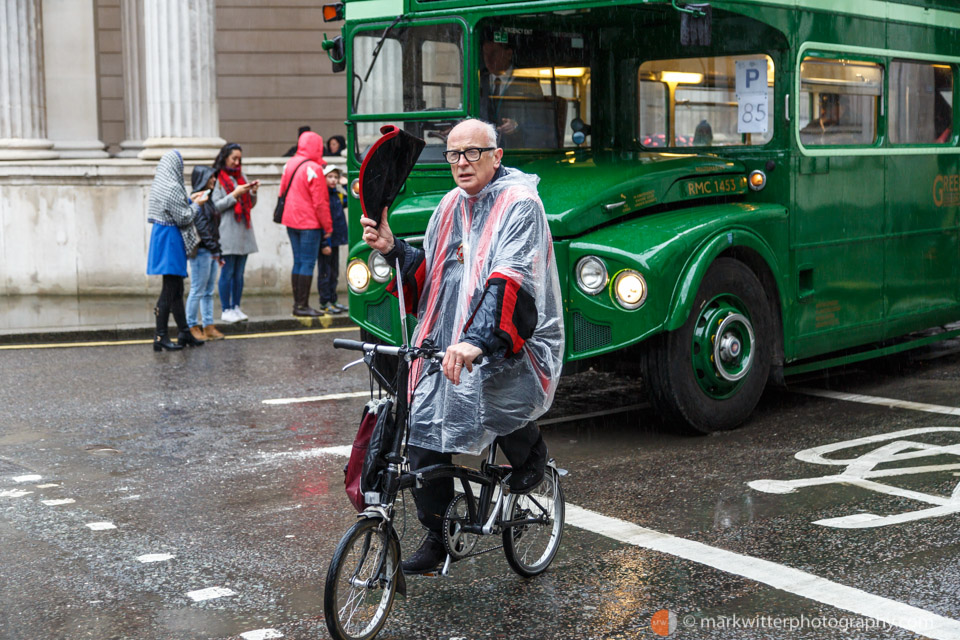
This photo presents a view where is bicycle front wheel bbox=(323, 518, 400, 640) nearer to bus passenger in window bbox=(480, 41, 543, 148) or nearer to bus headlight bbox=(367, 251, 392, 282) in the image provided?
bus headlight bbox=(367, 251, 392, 282)

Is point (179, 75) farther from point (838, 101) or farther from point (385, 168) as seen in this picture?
point (385, 168)

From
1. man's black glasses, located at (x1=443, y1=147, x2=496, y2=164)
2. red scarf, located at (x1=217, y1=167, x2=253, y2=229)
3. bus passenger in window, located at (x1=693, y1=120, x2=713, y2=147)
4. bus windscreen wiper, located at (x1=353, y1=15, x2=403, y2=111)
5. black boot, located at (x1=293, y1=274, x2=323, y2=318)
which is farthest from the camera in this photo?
black boot, located at (x1=293, y1=274, x2=323, y2=318)

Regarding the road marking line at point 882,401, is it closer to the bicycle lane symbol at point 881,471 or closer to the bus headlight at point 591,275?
the bicycle lane symbol at point 881,471

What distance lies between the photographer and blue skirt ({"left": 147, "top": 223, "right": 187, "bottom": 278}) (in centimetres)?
1154

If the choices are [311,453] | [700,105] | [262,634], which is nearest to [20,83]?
[700,105]

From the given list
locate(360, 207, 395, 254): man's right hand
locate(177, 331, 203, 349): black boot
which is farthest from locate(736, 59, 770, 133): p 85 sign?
locate(177, 331, 203, 349): black boot

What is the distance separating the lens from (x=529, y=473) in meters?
4.91

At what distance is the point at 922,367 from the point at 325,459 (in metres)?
5.00

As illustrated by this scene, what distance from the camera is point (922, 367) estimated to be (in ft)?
32.9

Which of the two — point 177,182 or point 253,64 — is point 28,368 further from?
point 253,64

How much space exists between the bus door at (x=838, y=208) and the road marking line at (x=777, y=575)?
3001mm

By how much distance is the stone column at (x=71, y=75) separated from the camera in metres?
18.9

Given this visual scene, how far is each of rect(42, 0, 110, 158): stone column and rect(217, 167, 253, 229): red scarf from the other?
724cm

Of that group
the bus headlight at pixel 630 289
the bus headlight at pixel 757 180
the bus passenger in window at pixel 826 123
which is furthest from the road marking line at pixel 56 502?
the bus passenger in window at pixel 826 123
